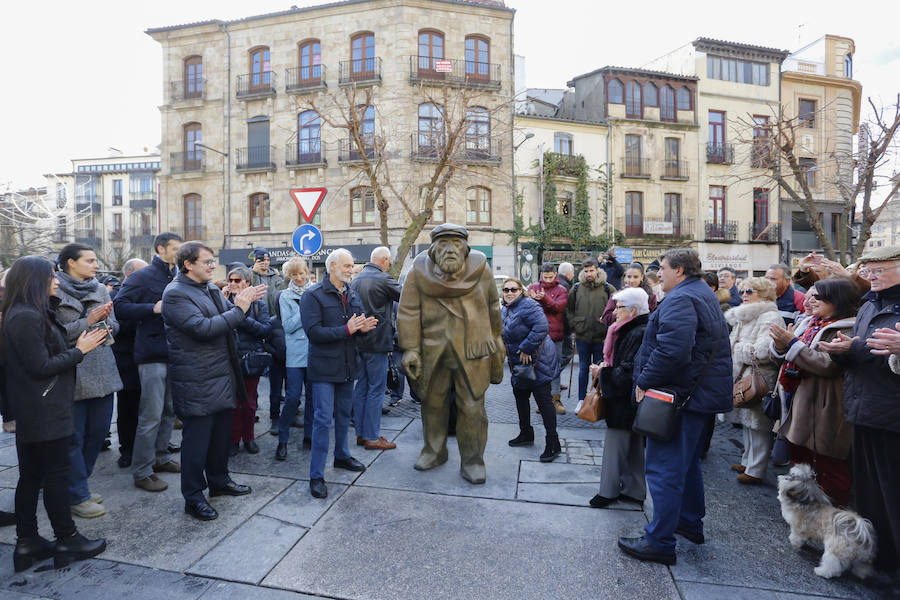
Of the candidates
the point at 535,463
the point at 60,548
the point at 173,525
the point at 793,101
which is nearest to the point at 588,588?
the point at 535,463

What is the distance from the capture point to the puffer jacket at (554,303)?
23.8 feet

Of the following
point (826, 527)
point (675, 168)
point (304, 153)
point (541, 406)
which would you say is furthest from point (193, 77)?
point (826, 527)

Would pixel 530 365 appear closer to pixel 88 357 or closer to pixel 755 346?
pixel 755 346

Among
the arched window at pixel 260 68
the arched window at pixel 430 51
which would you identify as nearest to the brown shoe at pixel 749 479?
the arched window at pixel 430 51

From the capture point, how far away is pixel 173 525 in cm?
370

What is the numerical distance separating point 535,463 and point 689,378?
207cm

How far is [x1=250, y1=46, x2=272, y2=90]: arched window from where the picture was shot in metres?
23.7

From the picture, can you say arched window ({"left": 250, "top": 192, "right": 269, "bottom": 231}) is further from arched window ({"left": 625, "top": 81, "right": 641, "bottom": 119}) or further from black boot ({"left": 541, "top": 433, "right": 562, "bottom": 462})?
black boot ({"left": 541, "top": 433, "right": 562, "bottom": 462})

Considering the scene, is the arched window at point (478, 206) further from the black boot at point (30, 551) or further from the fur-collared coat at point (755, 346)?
the black boot at point (30, 551)

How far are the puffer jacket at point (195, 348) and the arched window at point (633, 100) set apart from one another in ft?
85.1

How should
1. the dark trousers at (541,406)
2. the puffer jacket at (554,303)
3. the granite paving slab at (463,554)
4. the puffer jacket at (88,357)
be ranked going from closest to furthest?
1. the granite paving slab at (463,554)
2. the puffer jacket at (88,357)
3. the dark trousers at (541,406)
4. the puffer jacket at (554,303)

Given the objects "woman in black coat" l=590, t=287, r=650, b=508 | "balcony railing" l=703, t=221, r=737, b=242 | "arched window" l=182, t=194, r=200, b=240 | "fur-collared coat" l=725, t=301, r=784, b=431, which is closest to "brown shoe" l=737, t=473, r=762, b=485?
"fur-collared coat" l=725, t=301, r=784, b=431

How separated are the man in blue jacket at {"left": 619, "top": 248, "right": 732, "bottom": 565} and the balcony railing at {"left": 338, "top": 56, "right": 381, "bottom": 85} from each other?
2170cm

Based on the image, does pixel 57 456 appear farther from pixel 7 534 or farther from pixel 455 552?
pixel 455 552
